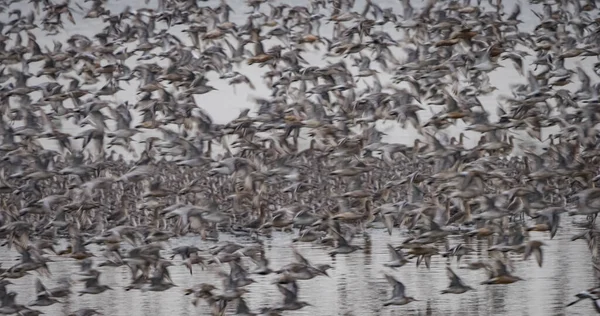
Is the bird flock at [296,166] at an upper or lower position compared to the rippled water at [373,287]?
upper

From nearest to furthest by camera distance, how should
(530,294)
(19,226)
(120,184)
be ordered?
1. (530,294)
2. (19,226)
3. (120,184)

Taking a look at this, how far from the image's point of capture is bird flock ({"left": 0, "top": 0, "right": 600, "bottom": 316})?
20.2 metres

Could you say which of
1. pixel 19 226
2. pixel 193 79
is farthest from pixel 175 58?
pixel 19 226

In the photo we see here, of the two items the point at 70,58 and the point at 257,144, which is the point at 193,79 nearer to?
the point at 257,144

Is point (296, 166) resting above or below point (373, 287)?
above

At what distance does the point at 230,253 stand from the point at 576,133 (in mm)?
7271

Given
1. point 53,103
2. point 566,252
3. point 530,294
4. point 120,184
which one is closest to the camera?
point 530,294

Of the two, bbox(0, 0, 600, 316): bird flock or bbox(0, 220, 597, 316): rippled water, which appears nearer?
bbox(0, 220, 597, 316): rippled water

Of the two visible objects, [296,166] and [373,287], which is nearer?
[373,287]

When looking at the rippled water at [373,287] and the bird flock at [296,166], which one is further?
the bird flock at [296,166]

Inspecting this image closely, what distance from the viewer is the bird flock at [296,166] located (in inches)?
795

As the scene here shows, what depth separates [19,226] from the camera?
70.3ft

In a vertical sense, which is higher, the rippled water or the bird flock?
the bird flock

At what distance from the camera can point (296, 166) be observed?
77.7 ft
